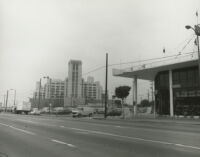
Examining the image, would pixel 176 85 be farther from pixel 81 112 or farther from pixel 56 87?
pixel 56 87

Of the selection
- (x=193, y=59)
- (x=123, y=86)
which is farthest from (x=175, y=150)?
(x=123, y=86)

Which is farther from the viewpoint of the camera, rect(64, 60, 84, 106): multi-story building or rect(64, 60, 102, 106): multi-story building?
rect(64, 60, 102, 106): multi-story building

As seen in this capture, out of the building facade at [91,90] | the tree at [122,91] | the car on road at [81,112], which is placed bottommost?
the car on road at [81,112]

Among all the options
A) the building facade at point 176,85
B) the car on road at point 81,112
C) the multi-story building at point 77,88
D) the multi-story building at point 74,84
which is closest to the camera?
the building facade at point 176,85

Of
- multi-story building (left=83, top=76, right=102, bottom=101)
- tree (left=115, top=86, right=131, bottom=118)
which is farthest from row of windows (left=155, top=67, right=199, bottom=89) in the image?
multi-story building (left=83, top=76, right=102, bottom=101)

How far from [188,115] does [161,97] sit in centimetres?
644

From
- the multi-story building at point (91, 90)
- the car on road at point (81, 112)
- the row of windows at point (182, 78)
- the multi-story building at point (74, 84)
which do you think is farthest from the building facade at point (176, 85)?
the multi-story building at point (91, 90)

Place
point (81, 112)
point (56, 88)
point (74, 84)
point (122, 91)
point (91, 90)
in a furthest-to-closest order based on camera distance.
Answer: point (91, 90) < point (56, 88) < point (74, 84) < point (122, 91) < point (81, 112)

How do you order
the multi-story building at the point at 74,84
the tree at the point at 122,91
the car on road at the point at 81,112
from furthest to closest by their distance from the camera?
the multi-story building at the point at 74,84 < the tree at the point at 122,91 < the car on road at the point at 81,112

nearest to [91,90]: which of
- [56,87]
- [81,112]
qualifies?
[56,87]

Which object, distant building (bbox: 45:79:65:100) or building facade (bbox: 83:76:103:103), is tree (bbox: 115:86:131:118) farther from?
distant building (bbox: 45:79:65:100)

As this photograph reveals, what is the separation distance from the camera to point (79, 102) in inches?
4850

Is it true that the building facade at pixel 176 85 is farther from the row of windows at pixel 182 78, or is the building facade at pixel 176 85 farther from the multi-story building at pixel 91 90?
the multi-story building at pixel 91 90

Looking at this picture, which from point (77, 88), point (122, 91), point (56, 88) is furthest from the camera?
point (56, 88)
